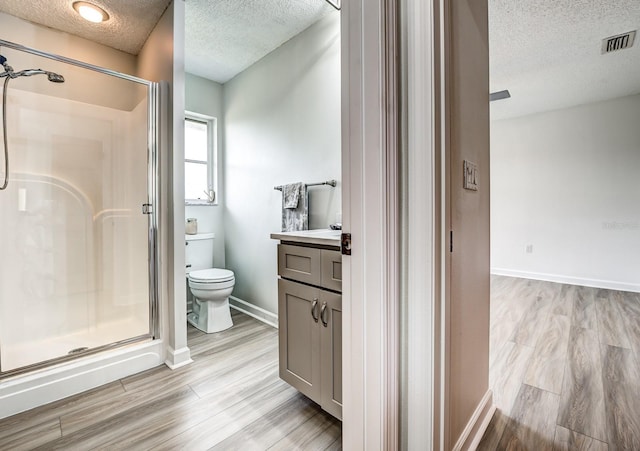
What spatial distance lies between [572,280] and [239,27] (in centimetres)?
485

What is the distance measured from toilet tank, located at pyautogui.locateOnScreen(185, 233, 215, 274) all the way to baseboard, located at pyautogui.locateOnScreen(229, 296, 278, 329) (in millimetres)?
459

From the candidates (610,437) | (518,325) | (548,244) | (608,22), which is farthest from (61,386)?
Result: (548,244)

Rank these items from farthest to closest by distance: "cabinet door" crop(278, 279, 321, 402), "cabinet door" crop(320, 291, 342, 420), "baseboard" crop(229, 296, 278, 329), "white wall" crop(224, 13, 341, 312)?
"baseboard" crop(229, 296, 278, 329) < "white wall" crop(224, 13, 341, 312) < "cabinet door" crop(278, 279, 321, 402) < "cabinet door" crop(320, 291, 342, 420)

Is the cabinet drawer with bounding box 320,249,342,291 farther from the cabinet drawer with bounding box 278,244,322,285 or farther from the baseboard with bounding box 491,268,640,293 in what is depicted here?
the baseboard with bounding box 491,268,640,293

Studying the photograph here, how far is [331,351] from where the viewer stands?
1.27 m

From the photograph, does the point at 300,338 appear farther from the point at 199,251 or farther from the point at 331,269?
the point at 199,251

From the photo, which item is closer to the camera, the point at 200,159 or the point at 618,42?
the point at 618,42

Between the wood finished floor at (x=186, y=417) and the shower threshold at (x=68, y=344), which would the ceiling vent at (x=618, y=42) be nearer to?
the wood finished floor at (x=186, y=417)

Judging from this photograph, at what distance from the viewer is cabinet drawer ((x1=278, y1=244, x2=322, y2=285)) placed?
132 cm

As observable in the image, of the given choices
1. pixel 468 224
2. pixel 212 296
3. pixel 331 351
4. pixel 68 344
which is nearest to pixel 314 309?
pixel 331 351

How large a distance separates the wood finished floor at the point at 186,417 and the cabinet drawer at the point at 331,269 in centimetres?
68

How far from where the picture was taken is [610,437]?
1.28m

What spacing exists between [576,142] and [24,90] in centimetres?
558

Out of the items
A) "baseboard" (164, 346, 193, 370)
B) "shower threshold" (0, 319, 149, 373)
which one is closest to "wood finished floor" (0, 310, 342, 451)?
"baseboard" (164, 346, 193, 370)
